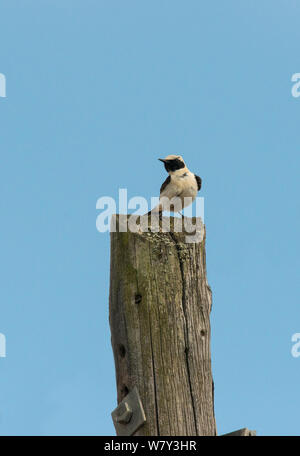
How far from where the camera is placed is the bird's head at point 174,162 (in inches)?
324

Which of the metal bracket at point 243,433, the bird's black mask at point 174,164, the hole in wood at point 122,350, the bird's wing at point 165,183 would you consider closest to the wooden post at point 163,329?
the hole in wood at point 122,350

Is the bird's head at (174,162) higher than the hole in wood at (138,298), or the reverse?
the bird's head at (174,162)

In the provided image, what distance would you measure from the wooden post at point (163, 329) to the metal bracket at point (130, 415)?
40 mm

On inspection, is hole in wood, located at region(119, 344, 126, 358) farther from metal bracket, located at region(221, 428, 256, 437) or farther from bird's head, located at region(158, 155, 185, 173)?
bird's head, located at region(158, 155, 185, 173)

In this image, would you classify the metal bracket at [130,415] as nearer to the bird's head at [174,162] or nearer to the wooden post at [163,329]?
the wooden post at [163,329]

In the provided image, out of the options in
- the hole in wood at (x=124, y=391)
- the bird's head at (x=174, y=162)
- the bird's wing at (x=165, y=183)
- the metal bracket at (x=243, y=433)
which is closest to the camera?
the metal bracket at (x=243, y=433)

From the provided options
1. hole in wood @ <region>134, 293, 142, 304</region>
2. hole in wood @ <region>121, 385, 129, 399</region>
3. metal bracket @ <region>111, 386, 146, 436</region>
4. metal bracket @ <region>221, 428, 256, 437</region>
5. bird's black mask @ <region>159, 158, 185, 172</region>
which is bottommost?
metal bracket @ <region>221, 428, 256, 437</region>

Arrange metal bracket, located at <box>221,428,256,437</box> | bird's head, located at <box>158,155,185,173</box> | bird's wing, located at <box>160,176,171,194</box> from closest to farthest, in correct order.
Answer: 1. metal bracket, located at <box>221,428,256,437</box>
2. bird's wing, located at <box>160,176,171,194</box>
3. bird's head, located at <box>158,155,185,173</box>

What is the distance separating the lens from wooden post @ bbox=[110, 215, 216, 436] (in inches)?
166

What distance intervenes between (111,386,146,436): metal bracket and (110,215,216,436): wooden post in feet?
0.13

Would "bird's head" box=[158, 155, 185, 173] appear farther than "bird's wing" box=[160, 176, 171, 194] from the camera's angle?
Yes

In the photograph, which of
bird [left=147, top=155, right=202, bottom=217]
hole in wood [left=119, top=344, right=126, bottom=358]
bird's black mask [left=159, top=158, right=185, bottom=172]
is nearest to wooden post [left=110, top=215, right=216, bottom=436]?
hole in wood [left=119, top=344, right=126, bottom=358]
